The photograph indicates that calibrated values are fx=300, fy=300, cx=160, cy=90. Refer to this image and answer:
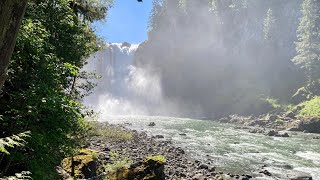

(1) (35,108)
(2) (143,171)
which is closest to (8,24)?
(1) (35,108)

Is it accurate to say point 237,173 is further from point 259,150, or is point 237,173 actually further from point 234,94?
point 234,94

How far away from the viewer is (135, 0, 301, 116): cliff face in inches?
4112

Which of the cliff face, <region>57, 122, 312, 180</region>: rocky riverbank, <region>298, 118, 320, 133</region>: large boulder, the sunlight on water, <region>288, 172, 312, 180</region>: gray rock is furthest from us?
the cliff face

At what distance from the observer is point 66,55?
1545cm

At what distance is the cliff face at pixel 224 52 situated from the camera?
343 ft

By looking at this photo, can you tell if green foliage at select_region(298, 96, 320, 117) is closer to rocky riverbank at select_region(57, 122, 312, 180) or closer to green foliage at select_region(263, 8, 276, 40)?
green foliage at select_region(263, 8, 276, 40)

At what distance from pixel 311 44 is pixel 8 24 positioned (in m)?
97.3

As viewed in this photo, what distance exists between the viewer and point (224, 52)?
126812 mm

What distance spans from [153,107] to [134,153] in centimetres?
10014

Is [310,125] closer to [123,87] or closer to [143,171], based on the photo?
[143,171]

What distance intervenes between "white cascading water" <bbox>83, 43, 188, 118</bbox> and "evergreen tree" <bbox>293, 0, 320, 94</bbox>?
50.4 m

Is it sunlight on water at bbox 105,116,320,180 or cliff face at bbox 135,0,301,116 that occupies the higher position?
cliff face at bbox 135,0,301,116

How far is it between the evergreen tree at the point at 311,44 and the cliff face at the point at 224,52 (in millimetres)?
8864

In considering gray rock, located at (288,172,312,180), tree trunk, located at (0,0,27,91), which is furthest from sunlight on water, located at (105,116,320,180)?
tree trunk, located at (0,0,27,91)
